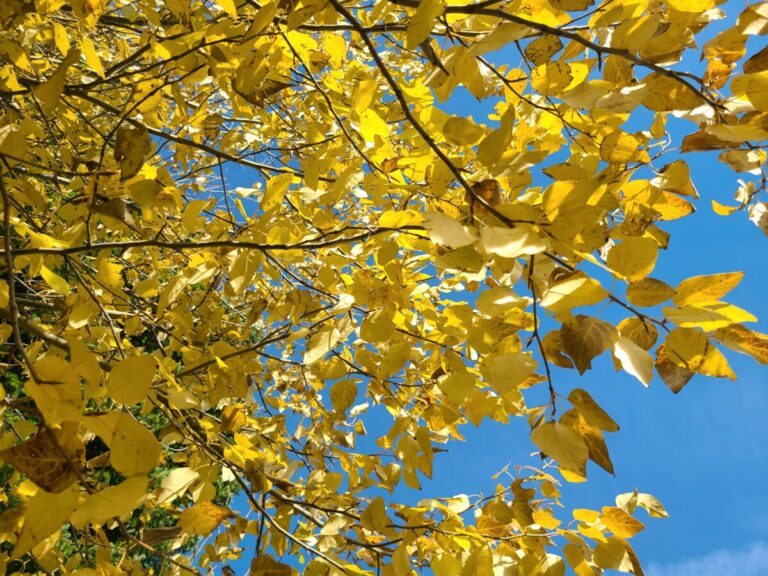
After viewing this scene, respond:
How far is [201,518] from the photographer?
96 cm

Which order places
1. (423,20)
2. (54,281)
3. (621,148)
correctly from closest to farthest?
1. (423,20)
2. (621,148)
3. (54,281)

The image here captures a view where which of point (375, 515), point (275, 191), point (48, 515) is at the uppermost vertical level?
point (275, 191)

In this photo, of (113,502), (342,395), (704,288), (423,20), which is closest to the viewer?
(113,502)

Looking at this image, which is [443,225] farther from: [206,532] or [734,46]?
[206,532]

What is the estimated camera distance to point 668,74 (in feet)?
2.26

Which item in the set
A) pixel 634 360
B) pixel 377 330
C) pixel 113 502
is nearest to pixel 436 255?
pixel 377 330

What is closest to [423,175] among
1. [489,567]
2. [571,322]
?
[571,322]

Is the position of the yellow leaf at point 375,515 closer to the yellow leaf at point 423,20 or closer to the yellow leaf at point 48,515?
the yellow leaf at point 48,515

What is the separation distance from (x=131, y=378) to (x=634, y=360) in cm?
57

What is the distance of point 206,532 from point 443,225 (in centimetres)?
77

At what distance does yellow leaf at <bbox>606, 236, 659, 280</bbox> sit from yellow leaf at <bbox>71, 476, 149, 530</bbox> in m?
0.56

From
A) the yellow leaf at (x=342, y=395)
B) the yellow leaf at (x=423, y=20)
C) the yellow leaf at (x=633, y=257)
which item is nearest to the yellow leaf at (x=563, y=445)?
the yellow leaf at (x=633, y=257)

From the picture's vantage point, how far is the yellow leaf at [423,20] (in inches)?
28.3

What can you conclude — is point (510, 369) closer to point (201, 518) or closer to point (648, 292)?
point (648, 292)
